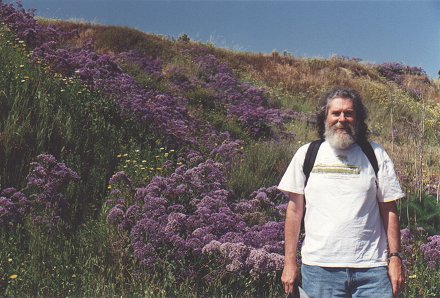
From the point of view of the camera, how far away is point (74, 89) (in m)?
8.84

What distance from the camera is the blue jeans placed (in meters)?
3.38

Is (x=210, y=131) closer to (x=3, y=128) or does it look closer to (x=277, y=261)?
(x=3, y=128)

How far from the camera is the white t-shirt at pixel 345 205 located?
3459mm

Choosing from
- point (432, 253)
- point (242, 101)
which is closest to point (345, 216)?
point (432, 253)

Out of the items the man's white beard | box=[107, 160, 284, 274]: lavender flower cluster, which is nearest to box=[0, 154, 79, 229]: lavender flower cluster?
box=[107, 160, 284, 274]: lavender flower cluster

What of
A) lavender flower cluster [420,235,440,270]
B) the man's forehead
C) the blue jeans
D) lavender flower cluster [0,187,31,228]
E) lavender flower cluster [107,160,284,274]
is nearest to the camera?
the blue jeans

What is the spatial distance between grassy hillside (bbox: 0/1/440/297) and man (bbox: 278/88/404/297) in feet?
4.34

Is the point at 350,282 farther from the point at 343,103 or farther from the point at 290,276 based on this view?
the point at 343,103

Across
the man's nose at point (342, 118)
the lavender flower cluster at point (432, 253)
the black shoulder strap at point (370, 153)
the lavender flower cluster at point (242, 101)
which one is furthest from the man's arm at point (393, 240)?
the lavender flower cluster at point (242, 101)

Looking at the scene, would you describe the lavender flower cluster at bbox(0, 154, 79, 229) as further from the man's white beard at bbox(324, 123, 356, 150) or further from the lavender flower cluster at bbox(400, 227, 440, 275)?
the lavender flower cluster at bbox(400, 227, 440, 275)

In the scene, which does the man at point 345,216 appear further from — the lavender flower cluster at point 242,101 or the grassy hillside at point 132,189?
the lavender flower cluster at point 242,101

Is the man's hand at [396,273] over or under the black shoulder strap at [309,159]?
under

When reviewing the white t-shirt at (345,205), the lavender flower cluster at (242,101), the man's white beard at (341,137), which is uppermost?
the lavender flower cluster at (242,101)

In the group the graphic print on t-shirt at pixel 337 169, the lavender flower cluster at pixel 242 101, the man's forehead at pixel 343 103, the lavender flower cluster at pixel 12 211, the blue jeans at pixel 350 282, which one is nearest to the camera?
the blue jeans at pixel 350 282
